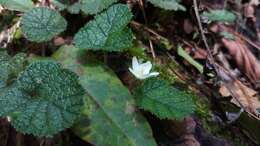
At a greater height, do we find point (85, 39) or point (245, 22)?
point (85, 39)

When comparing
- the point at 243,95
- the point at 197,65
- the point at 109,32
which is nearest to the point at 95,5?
the point at 109,32

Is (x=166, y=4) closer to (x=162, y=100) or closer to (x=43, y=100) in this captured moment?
(x=162, y=100)

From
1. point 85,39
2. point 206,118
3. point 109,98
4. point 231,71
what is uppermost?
Result: point 85,39

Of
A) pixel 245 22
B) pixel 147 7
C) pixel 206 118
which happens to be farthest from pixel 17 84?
pixel 245 22

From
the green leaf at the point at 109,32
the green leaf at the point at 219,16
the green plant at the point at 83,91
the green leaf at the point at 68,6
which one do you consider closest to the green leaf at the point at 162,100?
the green plant at the point at 83,91

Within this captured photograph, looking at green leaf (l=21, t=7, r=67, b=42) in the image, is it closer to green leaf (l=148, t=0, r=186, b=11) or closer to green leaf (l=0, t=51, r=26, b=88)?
green leaf (l=0, t=51, r=26, b=88)

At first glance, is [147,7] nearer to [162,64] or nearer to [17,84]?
[162,64]

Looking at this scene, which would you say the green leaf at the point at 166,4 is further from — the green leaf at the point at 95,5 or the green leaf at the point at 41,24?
the green leaf at the point at 41,24

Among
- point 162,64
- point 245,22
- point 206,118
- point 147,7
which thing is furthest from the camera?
point 245,22
